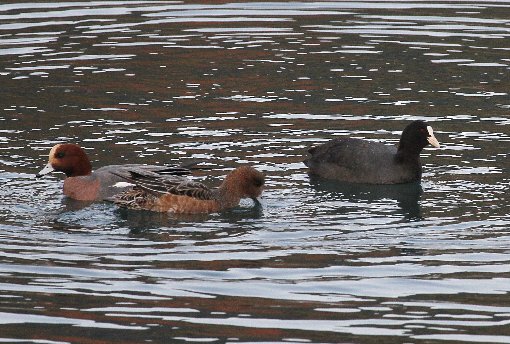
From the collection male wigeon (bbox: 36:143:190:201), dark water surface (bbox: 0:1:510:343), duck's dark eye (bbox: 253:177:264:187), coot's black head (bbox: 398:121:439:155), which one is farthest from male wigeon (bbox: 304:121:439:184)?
male wigeon (bbox: 36:143:190:201)

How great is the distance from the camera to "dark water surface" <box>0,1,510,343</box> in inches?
421

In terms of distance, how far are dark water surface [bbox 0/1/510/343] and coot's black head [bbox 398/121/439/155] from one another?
0.43 meters

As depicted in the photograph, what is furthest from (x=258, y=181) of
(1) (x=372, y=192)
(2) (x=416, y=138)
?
(2) (x=416, y=138)

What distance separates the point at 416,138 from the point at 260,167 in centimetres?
199

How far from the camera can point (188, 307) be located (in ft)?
35.4

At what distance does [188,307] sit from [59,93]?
1014cm

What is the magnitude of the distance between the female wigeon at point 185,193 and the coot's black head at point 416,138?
249cm

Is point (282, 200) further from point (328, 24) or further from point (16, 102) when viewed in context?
point (328, 24)

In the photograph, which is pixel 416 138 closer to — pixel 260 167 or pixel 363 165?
pixel 363 165

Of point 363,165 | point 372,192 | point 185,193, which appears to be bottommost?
point 372,192

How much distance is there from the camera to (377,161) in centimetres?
1623

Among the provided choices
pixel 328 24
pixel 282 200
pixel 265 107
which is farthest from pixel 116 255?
pixel 328 24

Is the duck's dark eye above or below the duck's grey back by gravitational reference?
above

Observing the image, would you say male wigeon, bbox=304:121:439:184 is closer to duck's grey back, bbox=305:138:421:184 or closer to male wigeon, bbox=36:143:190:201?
duck's grey back, bbox=305:138:421:184
